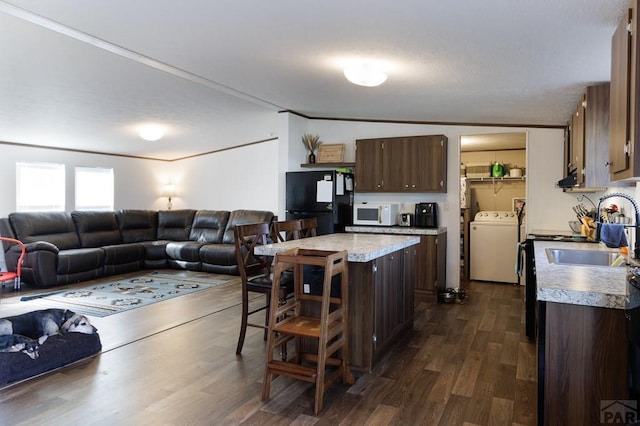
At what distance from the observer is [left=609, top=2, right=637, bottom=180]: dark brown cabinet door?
169 centimetres

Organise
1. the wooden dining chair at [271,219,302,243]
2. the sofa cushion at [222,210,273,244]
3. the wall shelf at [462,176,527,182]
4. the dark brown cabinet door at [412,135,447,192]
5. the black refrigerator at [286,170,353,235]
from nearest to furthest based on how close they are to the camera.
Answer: the wooden dining chair at [271,219,302,243], the dark brown cabinet door at [412,135,447,192], the black refrigerator at [286,170,353,235], the wall shelf at [462,176,527,182], the sofa cushion at [222,210,273,244]

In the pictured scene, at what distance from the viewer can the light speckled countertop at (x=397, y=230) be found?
4.89 m

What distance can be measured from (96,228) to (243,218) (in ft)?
7.82

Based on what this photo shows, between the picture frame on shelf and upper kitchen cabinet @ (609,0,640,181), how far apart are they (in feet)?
13.0

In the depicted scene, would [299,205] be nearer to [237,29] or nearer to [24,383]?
[237,29]

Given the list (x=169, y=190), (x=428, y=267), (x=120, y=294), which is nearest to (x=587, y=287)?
(x=428, y=267)

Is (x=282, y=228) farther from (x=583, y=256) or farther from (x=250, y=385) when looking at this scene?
(x=583, y=256)

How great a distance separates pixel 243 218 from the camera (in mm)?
7105

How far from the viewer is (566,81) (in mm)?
3004

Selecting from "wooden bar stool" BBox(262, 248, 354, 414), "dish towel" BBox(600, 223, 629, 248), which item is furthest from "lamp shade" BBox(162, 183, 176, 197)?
"dish towel" BBox(600, 223, 629, 248)

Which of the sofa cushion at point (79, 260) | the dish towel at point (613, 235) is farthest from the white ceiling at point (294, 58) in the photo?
the sofa cushion at point (79, 260)

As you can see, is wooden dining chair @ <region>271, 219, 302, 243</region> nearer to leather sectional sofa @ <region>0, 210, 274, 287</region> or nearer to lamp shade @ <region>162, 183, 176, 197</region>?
leather sectional sofa @ <region>0, 210, 274, 287</region>

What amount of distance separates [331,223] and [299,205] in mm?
519

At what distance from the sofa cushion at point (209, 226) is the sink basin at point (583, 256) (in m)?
5.50
